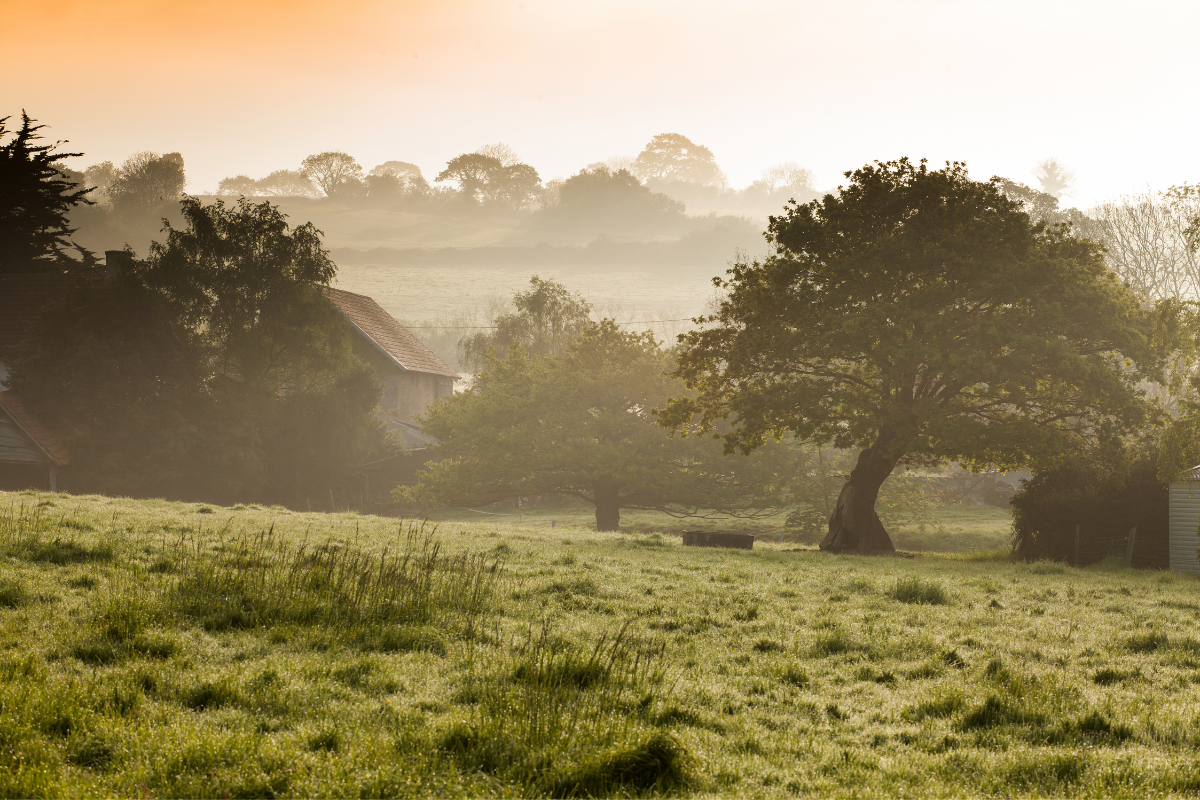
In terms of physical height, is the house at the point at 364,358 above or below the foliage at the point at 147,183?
below

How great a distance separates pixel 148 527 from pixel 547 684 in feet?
40.8

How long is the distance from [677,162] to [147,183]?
10619cm

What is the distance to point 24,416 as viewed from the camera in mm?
38656

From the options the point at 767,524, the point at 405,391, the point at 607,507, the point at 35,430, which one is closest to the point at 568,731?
the point at 607,507

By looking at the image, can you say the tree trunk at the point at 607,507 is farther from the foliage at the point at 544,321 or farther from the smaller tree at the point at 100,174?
the smaller tree at the point at 100,174

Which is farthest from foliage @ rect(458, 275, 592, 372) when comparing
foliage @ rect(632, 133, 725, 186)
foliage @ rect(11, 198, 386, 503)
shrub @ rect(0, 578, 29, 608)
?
foliage @ rect(632, 133, 725, 186)

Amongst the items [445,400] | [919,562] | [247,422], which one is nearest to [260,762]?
[919,562]

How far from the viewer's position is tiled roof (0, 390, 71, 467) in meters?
37.8

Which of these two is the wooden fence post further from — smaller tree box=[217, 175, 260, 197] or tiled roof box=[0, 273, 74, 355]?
smaller tree box=[217, 175, 260, 197]

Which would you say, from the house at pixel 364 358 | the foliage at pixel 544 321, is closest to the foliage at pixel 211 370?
the house at pixel 364 358

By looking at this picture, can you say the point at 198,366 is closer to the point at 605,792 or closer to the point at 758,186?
the point at 605,792

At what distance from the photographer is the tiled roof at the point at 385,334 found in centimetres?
5762

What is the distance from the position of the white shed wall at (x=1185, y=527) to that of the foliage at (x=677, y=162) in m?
161

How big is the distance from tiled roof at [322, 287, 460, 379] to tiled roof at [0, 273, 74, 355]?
1485 cm
